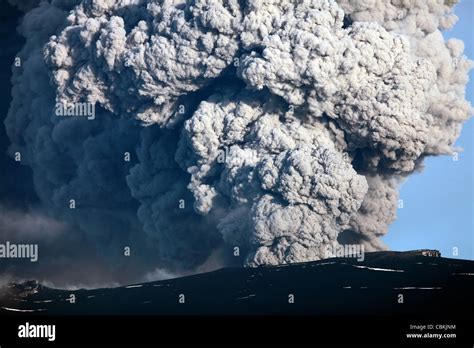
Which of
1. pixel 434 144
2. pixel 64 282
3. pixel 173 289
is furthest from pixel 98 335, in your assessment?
pixel 64 282

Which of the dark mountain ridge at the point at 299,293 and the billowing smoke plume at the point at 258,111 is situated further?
the billowing smoke plume at the point at 258,111

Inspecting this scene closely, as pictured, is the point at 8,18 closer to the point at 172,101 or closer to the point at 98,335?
the point at 172,101

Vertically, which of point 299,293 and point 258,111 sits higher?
point 258,111

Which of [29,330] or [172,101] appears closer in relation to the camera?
[29,330]

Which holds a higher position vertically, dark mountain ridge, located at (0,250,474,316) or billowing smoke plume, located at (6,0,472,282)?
billowing smoke plume, located at (6,0,472,282)

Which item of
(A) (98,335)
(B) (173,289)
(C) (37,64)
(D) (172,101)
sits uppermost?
(C) (37,64)

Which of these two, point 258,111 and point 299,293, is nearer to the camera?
point 299,293

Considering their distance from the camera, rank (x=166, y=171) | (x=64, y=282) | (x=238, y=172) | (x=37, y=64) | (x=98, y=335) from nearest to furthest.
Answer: (x=98, y=335), (x=238, y=172), (x=166, y=171), (x=37, y=64), (x=64, y=282)

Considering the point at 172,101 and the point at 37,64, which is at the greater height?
the point at 37,64
